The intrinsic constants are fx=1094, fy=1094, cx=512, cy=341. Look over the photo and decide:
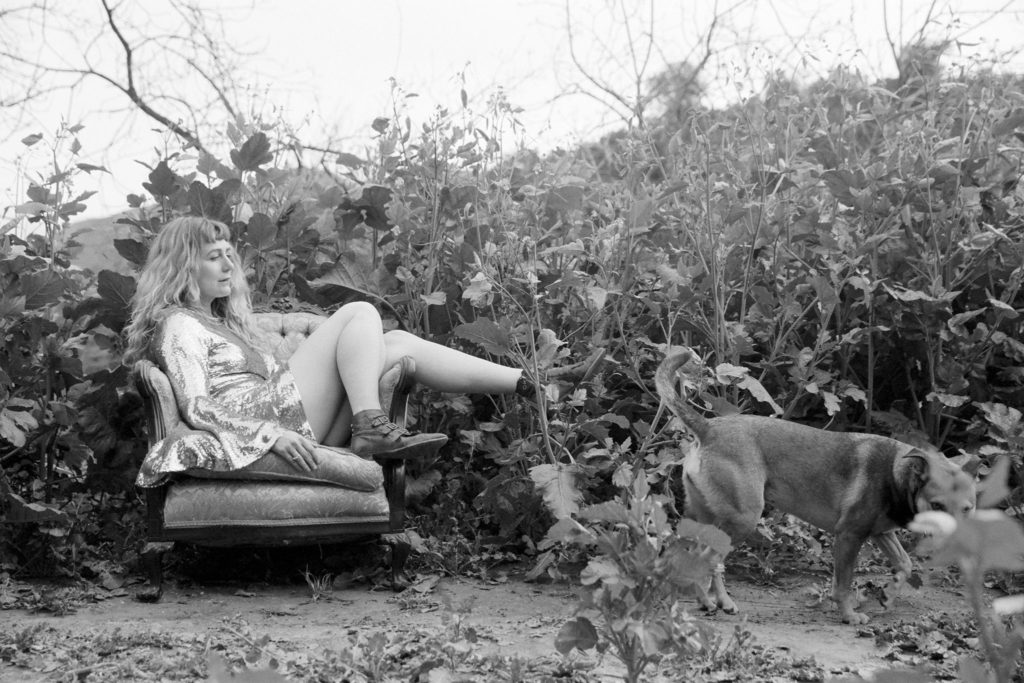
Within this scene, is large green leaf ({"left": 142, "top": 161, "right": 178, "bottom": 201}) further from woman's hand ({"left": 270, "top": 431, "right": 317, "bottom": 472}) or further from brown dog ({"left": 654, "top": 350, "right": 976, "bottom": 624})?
brown dog ({"left": 654, "top": 350, "right": 976, "bottom": 624})

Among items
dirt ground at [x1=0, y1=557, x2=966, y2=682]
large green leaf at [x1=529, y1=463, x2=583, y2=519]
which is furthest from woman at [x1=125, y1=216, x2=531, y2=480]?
dirt ground at [x1=0, y1=557, x2=966, y2=682]

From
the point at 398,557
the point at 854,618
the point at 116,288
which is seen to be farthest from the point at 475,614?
the point at 116,288

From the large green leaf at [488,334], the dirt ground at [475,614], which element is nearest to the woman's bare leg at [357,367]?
the large green leaf at [488,334]

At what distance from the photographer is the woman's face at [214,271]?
17.6ft

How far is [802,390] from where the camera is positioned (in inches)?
215

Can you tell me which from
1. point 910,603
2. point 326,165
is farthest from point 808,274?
point 326,165

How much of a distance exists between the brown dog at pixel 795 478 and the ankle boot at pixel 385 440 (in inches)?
43.1

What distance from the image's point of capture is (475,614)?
467 centimetres

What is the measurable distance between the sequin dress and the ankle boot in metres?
0.37

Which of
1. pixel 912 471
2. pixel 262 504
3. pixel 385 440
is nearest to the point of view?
pixel 912 471

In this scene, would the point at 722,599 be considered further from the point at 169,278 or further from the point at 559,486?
the point at 169,278

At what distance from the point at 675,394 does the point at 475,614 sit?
4.16 feet

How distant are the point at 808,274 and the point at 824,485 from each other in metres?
1.41

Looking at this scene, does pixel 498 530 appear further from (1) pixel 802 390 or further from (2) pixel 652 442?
(1) pixel 802 390
